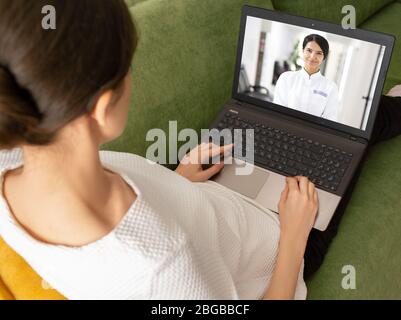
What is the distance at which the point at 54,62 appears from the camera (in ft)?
1.60

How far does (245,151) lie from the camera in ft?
3.73

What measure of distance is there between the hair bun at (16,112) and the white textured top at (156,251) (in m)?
0.16

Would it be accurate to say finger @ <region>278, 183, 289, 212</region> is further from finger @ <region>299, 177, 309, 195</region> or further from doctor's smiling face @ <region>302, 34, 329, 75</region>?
doctor's smiling face @ <region>302, 34, 329, 75</region>

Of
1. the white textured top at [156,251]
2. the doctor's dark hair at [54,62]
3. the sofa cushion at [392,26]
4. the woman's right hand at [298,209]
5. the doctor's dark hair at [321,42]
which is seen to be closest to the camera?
the doctor's dark hair at [54,62]

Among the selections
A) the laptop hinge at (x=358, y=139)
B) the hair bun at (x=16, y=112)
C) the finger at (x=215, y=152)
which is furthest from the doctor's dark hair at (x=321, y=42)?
the hair bun at (x=16, y=112)

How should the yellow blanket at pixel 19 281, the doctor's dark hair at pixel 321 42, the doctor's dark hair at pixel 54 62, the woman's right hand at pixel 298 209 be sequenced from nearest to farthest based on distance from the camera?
the doctor's dark hair at pixel 54 62
the yellow blanket at pixel 19 281
the woman's right hand at pixel 298 209
the doctor's dark hair at pixel 321 42

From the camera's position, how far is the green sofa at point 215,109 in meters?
1.03

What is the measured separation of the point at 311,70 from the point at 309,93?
0.06 m

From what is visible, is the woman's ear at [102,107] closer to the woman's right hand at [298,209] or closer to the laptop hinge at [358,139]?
the woman's right hand at [298,209]

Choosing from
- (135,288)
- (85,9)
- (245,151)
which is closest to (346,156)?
(245,151)

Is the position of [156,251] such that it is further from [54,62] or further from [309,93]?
[309,93]

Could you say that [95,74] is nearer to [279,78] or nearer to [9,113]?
[9,113]

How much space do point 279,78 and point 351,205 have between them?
1.17ft

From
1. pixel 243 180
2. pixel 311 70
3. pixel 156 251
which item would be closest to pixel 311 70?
pixel 311 70
